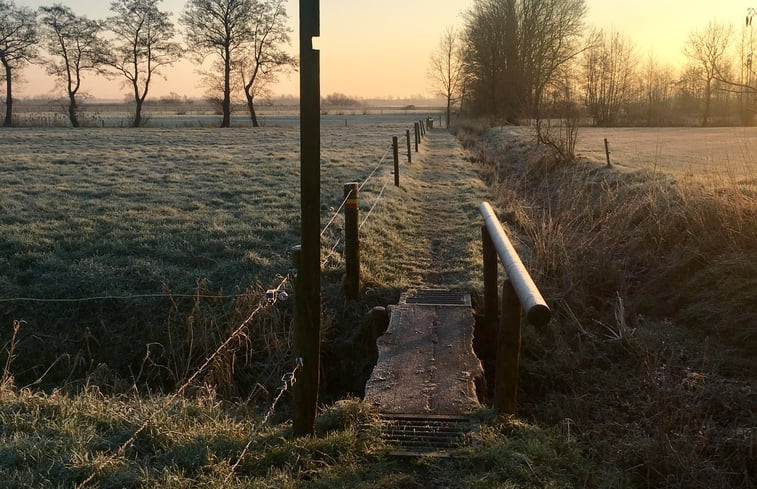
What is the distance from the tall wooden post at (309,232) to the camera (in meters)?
3.45

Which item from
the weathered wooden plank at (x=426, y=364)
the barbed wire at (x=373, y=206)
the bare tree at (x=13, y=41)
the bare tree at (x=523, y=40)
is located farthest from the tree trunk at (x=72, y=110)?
the weathered wooden plank at (x=426, y=364)

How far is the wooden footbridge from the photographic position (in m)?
4.08

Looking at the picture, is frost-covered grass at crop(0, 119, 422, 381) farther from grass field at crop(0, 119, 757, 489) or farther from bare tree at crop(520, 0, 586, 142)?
bare tree at crop(520, 0, 586, 142)

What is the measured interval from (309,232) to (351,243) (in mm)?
3285

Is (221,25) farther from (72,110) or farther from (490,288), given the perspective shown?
(490,288)

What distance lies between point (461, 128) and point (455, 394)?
43577mm

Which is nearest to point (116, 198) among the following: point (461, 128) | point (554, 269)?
point (554, 269)

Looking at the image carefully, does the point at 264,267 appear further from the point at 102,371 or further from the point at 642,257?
the point at 642,257

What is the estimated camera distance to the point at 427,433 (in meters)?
4.24

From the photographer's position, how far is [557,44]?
51.4 metres

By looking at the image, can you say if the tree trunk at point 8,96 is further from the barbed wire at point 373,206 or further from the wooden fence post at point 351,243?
the wooden fence post at point 351,243

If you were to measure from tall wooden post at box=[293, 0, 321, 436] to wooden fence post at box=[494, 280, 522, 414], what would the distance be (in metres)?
1.17

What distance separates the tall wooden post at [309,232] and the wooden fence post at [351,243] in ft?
9.88

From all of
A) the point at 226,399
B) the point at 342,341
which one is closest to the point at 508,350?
the point at 226,399
